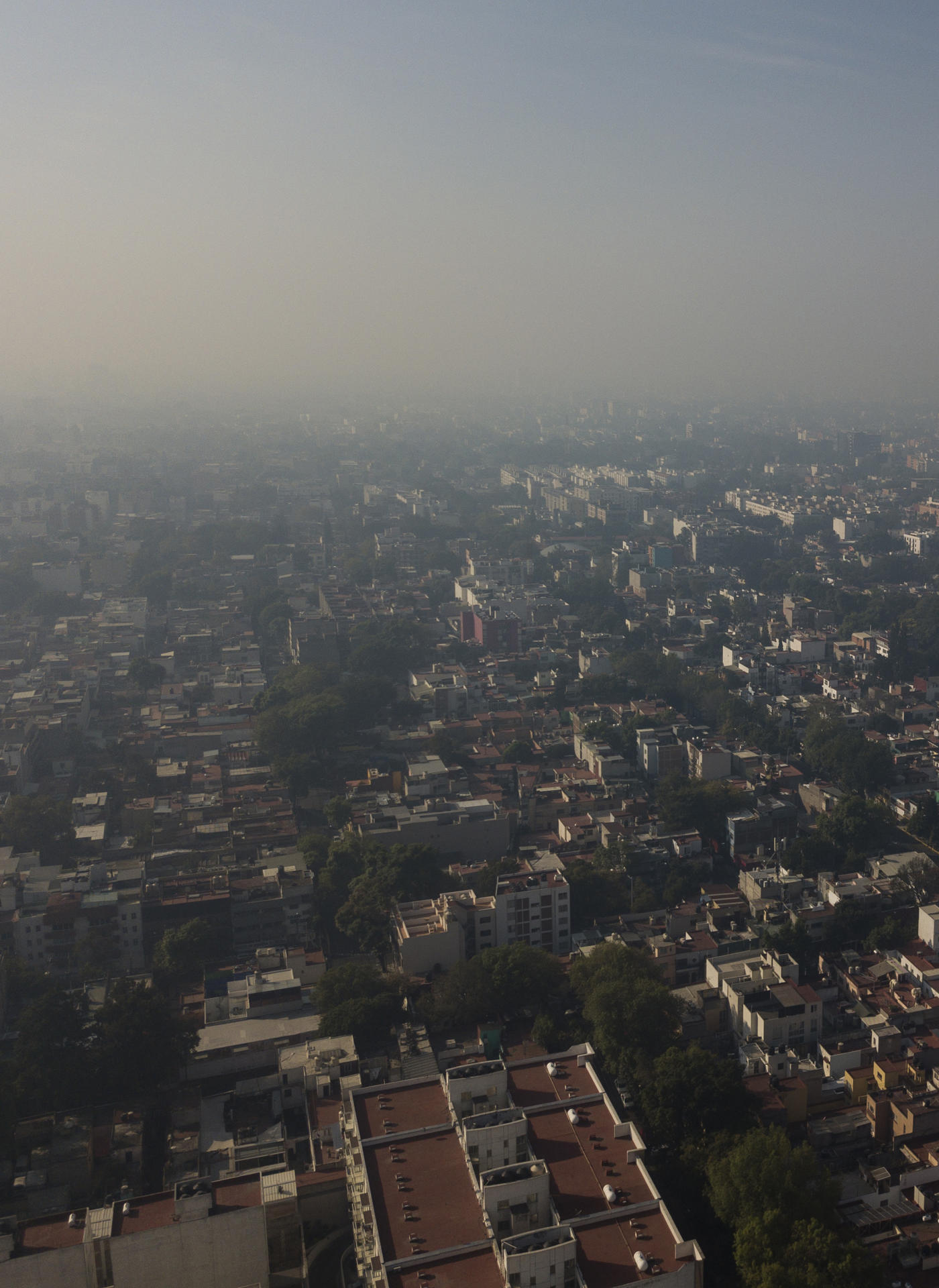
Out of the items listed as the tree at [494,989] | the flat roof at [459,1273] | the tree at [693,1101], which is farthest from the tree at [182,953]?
the flat roof at [459,1273]

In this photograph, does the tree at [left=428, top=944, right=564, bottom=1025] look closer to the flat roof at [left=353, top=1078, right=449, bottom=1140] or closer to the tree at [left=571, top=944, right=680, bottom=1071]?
the tree at [left=571, top=944, right=680, bottom=1071]

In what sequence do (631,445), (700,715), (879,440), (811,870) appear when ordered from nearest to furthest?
(811,870) → (700,715) → (879,440) → (631,445)

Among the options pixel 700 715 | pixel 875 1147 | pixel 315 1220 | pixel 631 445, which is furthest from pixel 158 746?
pixel 631 445

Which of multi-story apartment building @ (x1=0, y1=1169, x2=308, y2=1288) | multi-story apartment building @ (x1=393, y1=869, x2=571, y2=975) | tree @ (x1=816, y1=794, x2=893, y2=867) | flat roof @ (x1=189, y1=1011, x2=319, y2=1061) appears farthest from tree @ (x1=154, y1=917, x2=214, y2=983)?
tree @ (x1=816, y1=794, x2=893, y2=867)

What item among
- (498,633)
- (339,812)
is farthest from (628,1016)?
(498,633)

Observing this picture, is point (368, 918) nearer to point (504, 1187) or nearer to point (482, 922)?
point (482, 922)

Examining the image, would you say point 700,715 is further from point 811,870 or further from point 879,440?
point 879,440

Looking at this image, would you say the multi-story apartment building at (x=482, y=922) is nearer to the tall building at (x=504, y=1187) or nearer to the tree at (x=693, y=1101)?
the tall building at (x=504, y=1187)
